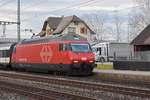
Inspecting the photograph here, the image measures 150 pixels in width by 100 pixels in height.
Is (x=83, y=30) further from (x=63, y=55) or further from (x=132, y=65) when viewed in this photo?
(x=63, y=55)

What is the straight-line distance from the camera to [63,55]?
19.6 meters

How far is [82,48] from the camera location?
65.5ft

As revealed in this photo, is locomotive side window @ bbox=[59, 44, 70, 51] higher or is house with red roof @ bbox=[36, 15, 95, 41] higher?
house with red roof @ bbox=[36, 15, 95, 41]

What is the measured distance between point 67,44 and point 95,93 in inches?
313

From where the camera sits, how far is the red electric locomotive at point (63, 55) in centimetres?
1914

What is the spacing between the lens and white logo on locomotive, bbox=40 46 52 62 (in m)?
21.4

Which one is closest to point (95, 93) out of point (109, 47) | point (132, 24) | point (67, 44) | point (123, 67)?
point (67, 44)

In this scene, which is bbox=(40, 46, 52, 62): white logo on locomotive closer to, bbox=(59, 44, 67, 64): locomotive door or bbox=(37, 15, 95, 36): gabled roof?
bbox=(59, 44, 67, 64): locomotive door

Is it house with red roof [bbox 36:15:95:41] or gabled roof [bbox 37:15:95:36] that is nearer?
gabled roof [bbox 37:15:95:36]

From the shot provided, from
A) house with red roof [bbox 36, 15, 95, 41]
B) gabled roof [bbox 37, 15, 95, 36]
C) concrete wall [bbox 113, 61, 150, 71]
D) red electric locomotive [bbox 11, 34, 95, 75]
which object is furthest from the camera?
house with red roof [bbox 36, 15, 95, 41]

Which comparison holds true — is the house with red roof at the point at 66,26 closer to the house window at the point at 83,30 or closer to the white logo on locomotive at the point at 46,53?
the house window at the point at 83,30

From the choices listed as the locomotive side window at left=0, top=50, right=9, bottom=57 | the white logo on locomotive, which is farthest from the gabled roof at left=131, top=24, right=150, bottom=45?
the locomotive side window at left=0, top=50, right=9, bottom=57

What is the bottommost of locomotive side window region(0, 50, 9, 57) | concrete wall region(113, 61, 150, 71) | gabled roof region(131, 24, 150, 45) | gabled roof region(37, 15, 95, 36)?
concrete wall region(113, 61, 150, 71)

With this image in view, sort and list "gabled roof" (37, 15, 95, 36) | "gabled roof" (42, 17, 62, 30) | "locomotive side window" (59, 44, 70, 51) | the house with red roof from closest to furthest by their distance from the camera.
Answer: "locomotive side window" (59, 44, 70, 51) → "gabled roof" (37, 15, 95, 36) → the house with red roof → "gabled roof" (42, 17, 62, 30)
